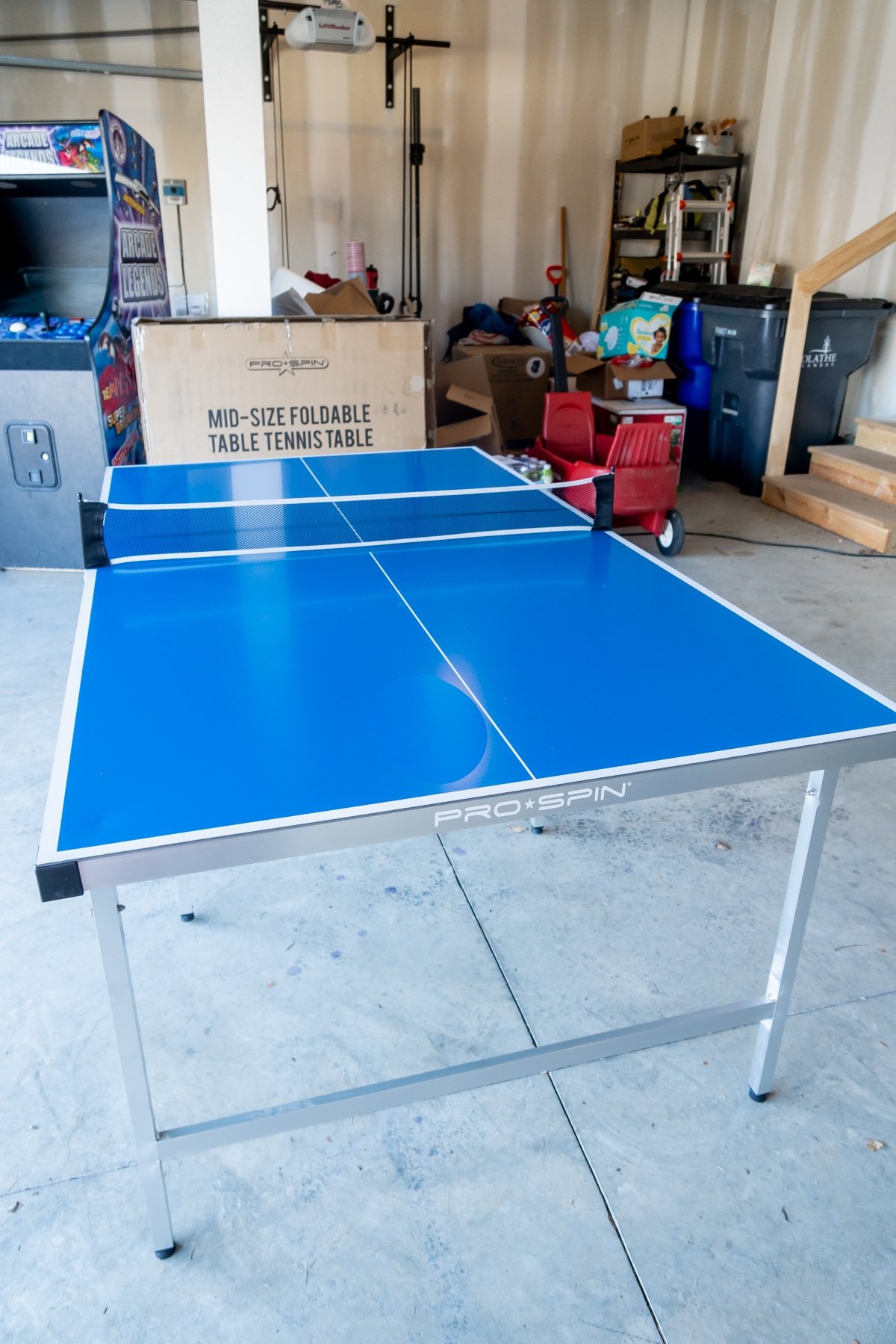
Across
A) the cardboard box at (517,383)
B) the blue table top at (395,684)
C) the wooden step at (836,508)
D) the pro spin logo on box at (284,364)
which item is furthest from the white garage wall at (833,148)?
the blue table top at (395,684)

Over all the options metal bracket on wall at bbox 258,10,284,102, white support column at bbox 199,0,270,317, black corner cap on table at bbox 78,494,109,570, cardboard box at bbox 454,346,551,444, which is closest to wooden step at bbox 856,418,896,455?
cardboard box at bbox 454,346,551,444

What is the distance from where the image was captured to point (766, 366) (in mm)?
5422

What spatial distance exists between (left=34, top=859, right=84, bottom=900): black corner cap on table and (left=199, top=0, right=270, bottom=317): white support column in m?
3.40

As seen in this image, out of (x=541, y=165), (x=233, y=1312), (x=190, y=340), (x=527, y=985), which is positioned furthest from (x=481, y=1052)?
(x=541, y=165)

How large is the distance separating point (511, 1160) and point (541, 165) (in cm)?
773

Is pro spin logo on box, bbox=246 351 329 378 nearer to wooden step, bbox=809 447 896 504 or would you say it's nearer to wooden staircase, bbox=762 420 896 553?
wooden staircase, bbox=762 420 896 553

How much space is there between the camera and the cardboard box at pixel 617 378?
5367 millimetres

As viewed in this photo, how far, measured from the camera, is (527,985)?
2016mm

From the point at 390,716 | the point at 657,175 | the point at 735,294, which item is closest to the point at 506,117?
the point at 657,175

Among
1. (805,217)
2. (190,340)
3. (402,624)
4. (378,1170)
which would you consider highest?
(805,217)

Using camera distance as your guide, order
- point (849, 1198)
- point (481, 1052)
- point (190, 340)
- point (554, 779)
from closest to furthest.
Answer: point (554, 779), point (849, 1198), point (481, 1052), point (190, 340)

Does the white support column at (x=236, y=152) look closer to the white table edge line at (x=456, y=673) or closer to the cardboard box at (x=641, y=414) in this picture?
the cardboard box at (x=641, y=414)

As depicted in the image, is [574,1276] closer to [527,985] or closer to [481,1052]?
[481,1052]

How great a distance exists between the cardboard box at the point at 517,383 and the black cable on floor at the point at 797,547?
66.9 inches
